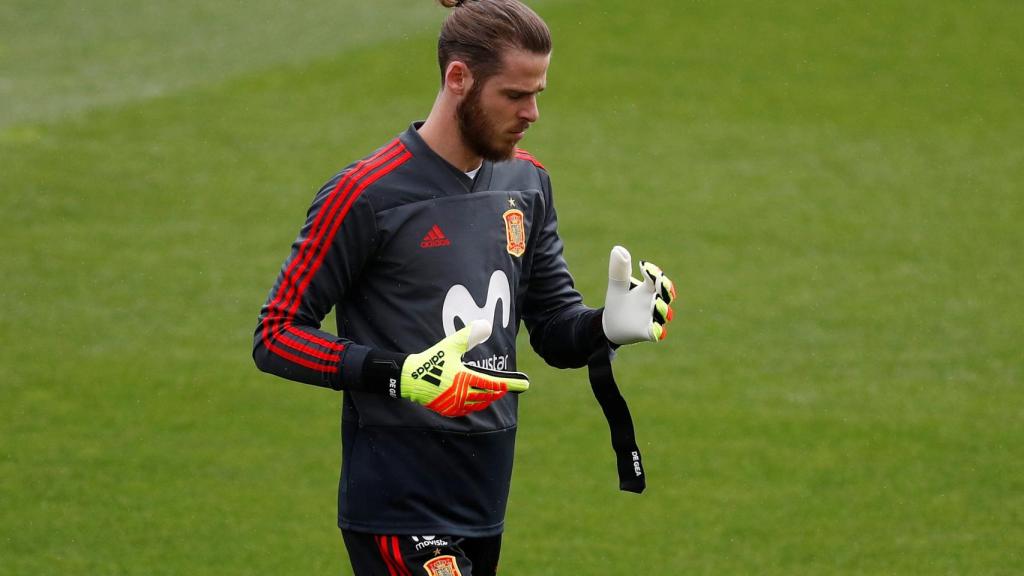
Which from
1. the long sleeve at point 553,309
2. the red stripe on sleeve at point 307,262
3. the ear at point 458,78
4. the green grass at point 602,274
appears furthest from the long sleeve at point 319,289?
the green grass at point 602,274

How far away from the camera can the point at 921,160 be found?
46.1 feet

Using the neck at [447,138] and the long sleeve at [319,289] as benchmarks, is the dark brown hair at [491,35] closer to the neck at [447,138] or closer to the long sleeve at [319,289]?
the neck at [447,138]

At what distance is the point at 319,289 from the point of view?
396cm

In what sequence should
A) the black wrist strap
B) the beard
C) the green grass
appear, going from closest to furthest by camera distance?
the beard
the black wrist strap
the green grass

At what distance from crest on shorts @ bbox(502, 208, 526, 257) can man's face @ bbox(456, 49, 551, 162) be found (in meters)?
0.23

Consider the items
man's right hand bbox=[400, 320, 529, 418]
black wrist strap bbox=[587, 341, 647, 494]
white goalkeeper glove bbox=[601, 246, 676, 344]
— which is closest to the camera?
man's right hand bbox=[400, 320, 529, 418]

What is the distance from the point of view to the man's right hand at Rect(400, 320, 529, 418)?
3.83 metres

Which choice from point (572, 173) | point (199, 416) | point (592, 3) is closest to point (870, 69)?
point (592, 3)

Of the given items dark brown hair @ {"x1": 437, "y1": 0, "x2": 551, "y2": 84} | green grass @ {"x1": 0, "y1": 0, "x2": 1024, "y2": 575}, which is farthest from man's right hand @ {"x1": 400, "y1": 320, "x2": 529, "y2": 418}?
green grass @ {"x1": 0, "y1": 0, "x2": 1024, "y2": 575}

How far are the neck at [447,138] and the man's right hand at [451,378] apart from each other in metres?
0.55

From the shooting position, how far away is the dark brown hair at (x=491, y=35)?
13.2 feet

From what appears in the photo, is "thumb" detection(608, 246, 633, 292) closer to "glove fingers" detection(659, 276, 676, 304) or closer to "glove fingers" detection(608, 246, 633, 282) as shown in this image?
"glove fingers" detection(608, 246, 633, 282)

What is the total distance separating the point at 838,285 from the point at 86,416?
221 inches

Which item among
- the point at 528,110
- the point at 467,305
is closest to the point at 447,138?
the point at 528,110
